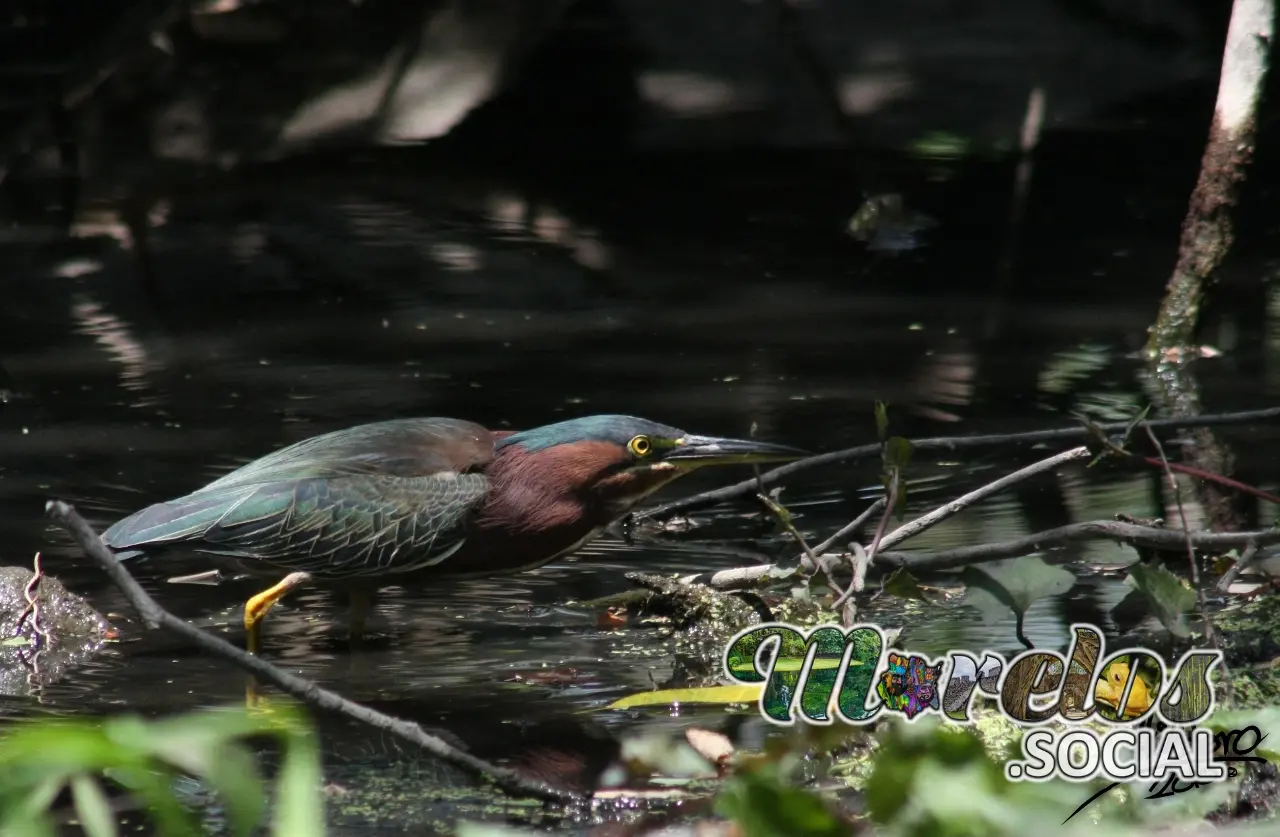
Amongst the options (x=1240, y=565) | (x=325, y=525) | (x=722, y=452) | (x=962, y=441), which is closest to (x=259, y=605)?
(x=325, y=525)

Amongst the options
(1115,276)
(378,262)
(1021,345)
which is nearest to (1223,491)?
(1021,345)

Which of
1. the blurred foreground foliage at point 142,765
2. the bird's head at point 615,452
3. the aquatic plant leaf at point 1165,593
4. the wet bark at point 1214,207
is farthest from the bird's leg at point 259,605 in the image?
the wet bark at point 1214,207

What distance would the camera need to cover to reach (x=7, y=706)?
4828mm

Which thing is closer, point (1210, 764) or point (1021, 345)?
point (1210, 764)

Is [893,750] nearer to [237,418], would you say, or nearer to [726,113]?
[237,418]

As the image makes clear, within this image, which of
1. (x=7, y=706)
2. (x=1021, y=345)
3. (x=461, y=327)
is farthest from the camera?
(x=461, y=327)

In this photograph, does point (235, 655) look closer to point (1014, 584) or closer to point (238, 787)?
point (238, 787)

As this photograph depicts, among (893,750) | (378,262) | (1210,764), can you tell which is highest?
(893,750)

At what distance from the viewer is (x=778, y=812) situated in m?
2.34

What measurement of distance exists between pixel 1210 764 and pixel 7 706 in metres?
3.16

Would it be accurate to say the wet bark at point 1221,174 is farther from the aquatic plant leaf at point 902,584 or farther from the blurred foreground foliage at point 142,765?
the blurred foreground foliage at point 142,765

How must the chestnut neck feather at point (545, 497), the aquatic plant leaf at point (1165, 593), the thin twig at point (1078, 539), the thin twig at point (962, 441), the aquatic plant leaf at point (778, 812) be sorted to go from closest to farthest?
the aquatic plant leaf at point (778, 812), the aquatic plant leaf at point (1165, 593), the thin twig at point (1078, 539), the thin twig at point (962, 441), the chestnut neck feather at point (545, 497)

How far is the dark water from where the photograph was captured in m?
5.32

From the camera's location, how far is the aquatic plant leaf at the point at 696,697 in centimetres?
457
